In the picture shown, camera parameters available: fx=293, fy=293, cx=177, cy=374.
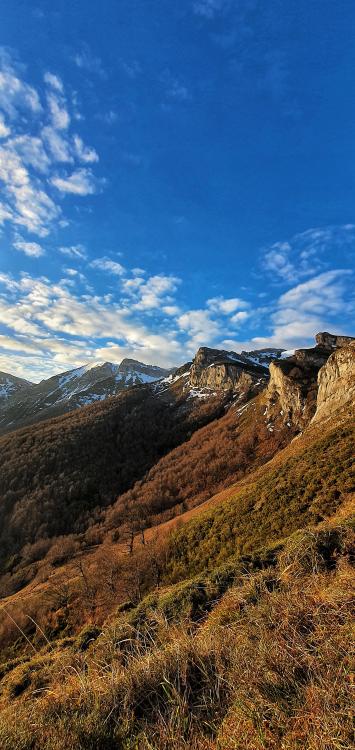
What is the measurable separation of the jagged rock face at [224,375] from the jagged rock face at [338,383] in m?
77.3

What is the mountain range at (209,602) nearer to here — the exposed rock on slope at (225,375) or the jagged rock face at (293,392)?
the jagged rock face at (293,392)

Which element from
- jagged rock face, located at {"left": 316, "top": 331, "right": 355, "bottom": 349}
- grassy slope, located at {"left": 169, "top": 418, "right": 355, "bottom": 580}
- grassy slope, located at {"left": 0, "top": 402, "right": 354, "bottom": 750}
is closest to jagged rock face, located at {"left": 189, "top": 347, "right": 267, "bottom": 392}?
jagged rock face, located at {"left": 316, "top": 331, "right": 355, "bottom": 349}

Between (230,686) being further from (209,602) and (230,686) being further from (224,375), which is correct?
(224,375)

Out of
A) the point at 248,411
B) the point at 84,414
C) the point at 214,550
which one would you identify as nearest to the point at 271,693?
the point at 214,550

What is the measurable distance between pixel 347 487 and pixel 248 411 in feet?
260

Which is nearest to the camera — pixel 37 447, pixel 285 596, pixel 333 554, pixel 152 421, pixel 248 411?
pixel 285 596

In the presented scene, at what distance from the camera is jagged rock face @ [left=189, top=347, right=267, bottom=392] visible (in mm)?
129500

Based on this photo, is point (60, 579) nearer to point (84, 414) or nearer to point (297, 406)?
point (297, 406)

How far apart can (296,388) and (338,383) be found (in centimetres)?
2495

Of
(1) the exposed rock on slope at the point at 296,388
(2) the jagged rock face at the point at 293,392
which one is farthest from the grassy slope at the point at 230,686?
(2) the jagged rock face at the point at 293,392

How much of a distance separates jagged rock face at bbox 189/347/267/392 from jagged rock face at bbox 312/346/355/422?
77.3m

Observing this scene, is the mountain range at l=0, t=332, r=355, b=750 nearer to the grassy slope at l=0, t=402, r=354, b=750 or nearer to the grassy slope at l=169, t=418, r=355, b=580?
the grassy slope at l=0, t=402, r=354, b=750

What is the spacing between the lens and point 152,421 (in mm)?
139250

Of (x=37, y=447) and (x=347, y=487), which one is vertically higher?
(x=347, y=487)
